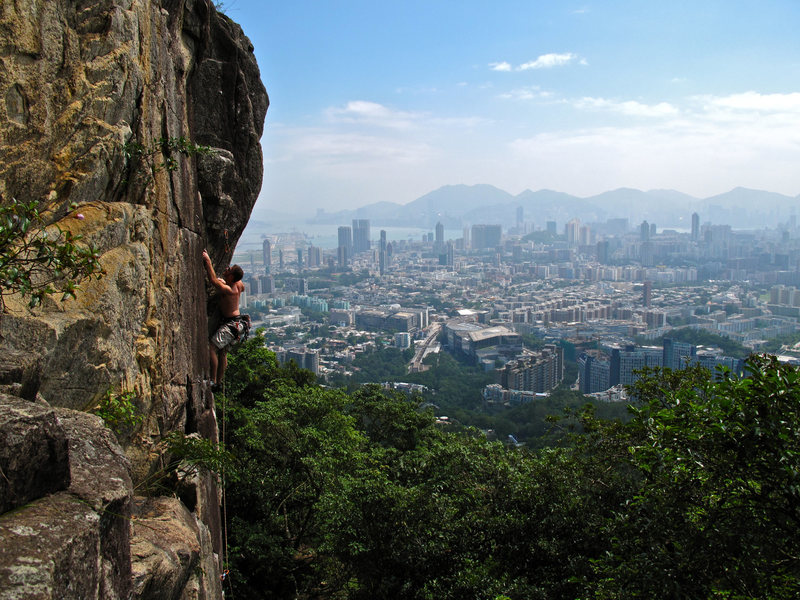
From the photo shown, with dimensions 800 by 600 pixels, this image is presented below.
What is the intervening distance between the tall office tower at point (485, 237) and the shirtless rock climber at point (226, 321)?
144276 millimetres

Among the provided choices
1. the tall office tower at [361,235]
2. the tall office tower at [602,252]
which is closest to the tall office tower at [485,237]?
the tall office tower at [361,235]

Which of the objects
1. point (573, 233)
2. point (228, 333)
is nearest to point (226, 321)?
point (228, 333)

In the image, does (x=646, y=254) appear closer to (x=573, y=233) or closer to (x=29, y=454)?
(x=573, y=233)

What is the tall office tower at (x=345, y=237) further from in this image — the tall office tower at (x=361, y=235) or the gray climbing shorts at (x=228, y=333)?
the gray climbing shorts at (x=228, y=333)

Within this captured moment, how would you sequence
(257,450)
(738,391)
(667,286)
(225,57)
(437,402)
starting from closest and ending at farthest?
(738,391), (225,57), (257,450), (437,402), (667,286)

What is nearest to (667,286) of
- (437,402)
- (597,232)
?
(437,402)

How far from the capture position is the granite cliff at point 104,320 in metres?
1.80

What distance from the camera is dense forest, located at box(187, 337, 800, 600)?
3.08 m

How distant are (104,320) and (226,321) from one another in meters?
2.28

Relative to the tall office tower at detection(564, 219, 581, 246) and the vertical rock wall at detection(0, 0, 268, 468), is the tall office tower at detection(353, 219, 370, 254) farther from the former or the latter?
the vertical rock wall at detection(0, 0, 268, 468)

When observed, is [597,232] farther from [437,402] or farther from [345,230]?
[437,402]

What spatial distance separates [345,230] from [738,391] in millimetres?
134819

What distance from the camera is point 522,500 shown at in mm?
5551

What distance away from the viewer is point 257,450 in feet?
24.6
